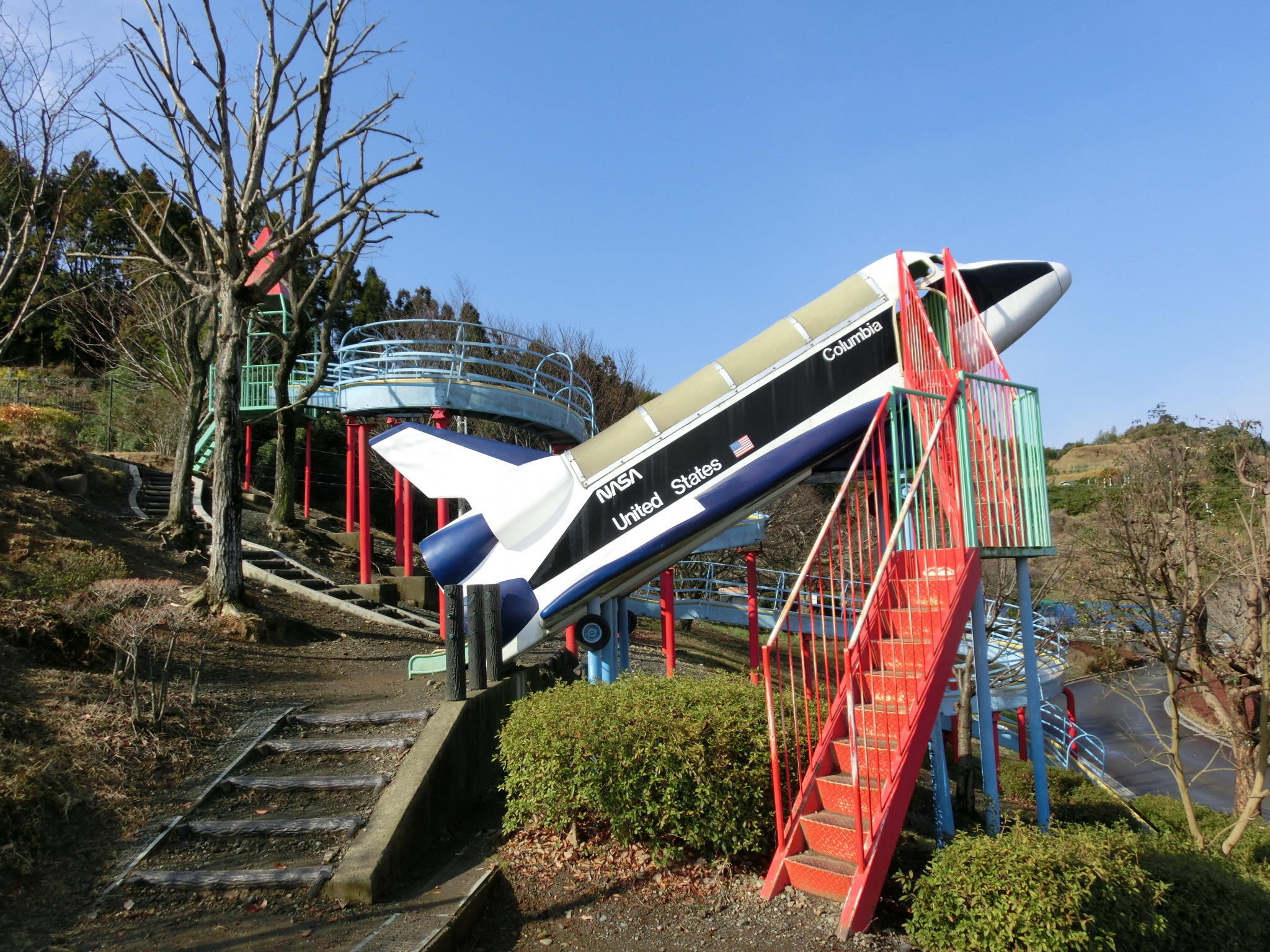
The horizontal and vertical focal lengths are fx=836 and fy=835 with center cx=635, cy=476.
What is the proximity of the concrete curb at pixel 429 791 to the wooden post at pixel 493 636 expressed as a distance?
0.15 metres

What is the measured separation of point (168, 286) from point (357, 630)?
55.5ft

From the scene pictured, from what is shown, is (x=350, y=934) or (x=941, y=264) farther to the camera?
(x=941, y=264)

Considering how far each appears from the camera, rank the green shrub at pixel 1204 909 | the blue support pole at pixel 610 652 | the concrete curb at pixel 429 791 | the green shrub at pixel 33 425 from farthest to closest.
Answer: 1. the green shrub at pixel 33 425
2. the blue support pole at pixel 610 652
3. the concrete curb at pixel 429 791
4. the green shrub at pixel 1204 909

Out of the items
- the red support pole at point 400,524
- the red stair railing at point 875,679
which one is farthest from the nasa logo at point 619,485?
the red support pole at point 400,524

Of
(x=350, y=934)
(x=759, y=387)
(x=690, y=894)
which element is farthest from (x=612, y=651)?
(x=350, y=934)

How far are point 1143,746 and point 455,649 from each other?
73.2 feet

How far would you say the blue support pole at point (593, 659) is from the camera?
988cm

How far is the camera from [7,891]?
196 inches

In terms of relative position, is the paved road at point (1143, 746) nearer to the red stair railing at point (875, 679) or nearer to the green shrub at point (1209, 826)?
the green shrub at point (1209, 826)

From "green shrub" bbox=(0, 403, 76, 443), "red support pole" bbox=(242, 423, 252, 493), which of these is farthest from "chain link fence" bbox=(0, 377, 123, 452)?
"green shrub" bbox=(0, 403, 76, 443)

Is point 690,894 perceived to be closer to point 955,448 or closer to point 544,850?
point 544,850

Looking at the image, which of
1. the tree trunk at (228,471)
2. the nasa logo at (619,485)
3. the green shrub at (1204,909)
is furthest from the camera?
the tree trunk at (228,471)

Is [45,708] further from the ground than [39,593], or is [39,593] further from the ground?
[39,593]

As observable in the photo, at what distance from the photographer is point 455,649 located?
7.45m
